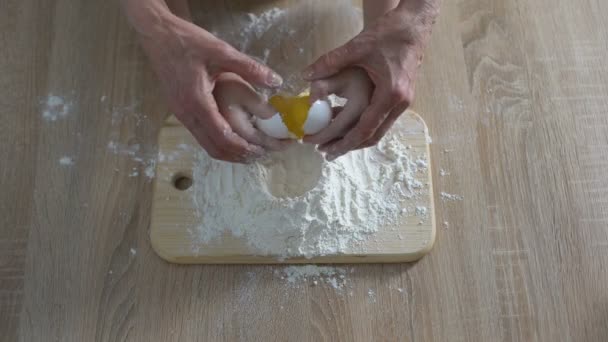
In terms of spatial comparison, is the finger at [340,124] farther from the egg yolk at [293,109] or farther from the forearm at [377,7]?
the forearm at [377,7]

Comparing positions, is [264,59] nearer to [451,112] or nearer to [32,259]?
[451,112]

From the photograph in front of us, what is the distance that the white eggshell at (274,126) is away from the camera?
0.70 meters

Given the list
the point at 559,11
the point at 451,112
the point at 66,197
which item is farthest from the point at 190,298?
the point at 559,11

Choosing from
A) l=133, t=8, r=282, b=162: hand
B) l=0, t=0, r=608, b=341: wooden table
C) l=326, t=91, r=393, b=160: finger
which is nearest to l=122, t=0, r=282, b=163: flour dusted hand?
l=133, t=8, r=282, b=162: hand

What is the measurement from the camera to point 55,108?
3.00ft

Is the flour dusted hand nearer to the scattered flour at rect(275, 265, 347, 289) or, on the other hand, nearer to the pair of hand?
the pair of hand

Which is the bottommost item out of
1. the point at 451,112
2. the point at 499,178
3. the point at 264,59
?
the point at 499,178

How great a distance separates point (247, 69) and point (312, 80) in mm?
80

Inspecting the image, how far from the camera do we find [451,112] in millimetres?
891

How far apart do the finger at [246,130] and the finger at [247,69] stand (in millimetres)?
51

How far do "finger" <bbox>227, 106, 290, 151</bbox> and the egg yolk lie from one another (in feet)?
0.11

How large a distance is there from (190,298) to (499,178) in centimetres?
52

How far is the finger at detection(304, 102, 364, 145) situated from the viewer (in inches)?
26.4

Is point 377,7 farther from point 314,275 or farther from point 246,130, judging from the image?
point 314,275
